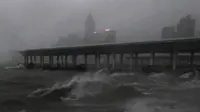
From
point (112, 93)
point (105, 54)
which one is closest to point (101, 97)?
point (112, 93)

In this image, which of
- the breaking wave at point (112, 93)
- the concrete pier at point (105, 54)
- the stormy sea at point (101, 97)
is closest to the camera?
the stormy sea at point (101, 97)

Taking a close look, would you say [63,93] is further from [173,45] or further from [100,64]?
[173,45]

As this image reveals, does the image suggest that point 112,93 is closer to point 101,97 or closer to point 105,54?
point 101,97

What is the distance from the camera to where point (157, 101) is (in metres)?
8.82

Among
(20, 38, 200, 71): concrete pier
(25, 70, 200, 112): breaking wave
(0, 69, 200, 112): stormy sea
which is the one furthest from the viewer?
(20, 38, 200, 71): concrete pier

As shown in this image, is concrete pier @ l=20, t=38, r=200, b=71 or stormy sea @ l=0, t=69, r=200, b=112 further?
concrete pier @ l=20, t=38, r=200, b=71

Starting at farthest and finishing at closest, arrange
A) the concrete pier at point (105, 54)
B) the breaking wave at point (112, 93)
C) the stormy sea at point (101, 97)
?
1. the concrete pier at point (105, 54)
2. the breaking wave at point (112, 93)
3. the stormy sea at point (101, 97)

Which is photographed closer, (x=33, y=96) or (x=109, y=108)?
(x=109, y=108)

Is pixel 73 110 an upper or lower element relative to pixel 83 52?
lower

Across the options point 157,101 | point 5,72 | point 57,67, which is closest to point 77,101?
point 157,101

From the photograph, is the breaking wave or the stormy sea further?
the breaking wave

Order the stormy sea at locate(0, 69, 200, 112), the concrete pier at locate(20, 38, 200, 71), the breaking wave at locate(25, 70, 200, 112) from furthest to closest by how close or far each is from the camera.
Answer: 1. the concrete pier at locate(20, 38, 200, 71)
2. the breaking wave at locate(25, 70, 200, 112)
3. the stormy sea at locate(0, 69, 200, 112)

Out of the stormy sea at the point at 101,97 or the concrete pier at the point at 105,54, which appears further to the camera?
the concrete pier at the point at 105,54

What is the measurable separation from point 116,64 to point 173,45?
8.44 metres
